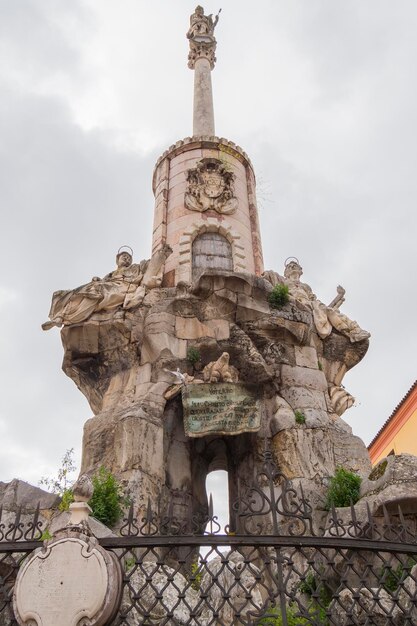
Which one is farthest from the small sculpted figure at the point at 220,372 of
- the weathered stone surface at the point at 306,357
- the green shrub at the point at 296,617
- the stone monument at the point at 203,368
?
the green shrub at the point at 296,617

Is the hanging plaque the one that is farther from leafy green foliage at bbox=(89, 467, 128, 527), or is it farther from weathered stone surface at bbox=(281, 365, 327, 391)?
leafy green foliage at bbox=(89, 467, 128, 527)

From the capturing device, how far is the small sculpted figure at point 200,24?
24.9 metres

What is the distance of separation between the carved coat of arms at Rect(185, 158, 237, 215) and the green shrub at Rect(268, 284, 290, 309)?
12.8ft

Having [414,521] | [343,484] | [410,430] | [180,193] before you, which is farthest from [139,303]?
Answer: [410,430]

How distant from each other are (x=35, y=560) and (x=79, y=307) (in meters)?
8.28

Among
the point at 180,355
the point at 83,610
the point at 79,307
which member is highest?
the point at 79,307

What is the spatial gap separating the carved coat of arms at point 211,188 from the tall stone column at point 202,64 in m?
1.95

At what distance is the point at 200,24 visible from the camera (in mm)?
25109

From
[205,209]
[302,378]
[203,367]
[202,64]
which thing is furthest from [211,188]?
[202,64]

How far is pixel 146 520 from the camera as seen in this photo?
5.18 meters

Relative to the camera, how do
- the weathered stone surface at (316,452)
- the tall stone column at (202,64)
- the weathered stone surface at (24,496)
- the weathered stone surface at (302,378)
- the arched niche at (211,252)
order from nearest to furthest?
1. the weathered stone surface at (24,496)
2. the weathered stone surface at (316,452)
3. the weathered stone surface at (302,378)
4. the arched niche at (211,252)
5. the tall stone column at (202,64)

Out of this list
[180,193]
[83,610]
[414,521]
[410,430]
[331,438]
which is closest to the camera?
[83,610]

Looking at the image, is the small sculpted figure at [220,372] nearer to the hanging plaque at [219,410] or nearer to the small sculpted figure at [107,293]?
the hanging plaque at [219,410]

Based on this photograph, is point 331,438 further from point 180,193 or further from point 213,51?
point 213,51
